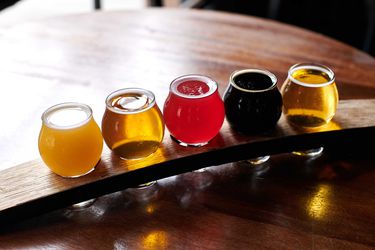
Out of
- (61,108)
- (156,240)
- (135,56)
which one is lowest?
(156,240)

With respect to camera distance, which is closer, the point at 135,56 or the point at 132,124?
the point at 132,124

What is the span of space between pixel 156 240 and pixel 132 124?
245mm

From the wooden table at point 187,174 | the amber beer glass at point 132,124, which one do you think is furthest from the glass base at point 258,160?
the amber beer glass at point 132,124

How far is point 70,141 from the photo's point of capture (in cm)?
95

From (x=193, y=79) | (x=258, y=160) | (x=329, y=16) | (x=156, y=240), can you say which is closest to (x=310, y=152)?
(x=258, y=160)

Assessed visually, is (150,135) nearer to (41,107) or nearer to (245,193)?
(245,193)

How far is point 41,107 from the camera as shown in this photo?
1.36 metres

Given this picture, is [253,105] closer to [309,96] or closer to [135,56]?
[309,96]

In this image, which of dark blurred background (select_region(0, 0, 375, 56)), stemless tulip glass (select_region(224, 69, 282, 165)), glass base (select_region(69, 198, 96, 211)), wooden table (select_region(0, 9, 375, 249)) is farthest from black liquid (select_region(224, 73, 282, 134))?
dark blurred background (select_region(0, 0, 375, 56))

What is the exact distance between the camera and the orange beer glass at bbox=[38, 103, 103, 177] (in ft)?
3.12

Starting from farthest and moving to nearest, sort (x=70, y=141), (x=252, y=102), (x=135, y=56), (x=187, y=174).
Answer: (x=135, y=56) → (x=187, y=174) → (x=252, y=102) → (x=70, y=141)

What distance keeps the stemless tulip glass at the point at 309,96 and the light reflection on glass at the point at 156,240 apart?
0.42 meters

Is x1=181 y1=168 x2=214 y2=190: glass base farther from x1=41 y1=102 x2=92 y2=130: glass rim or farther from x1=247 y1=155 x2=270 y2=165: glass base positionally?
x1=41 y1=102 x2=92 y2=130: glass rim

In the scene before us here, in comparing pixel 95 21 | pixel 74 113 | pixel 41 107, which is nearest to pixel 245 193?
pixel 74 113
